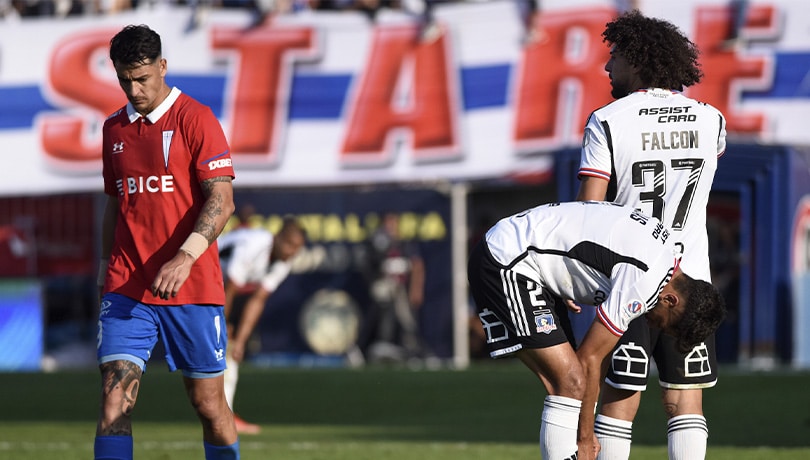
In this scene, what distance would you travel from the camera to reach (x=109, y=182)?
7.26 metres

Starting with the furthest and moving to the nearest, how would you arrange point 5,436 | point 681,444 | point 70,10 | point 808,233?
point 70,10 < point 808,233 < point 5,436 < point 681,444

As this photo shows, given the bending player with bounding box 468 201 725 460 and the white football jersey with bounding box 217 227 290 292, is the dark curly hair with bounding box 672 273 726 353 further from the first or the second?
the white football jersey with bounding box 217 227 290 292

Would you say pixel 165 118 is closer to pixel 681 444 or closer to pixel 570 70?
pixel 681 444

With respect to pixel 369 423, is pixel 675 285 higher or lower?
higher

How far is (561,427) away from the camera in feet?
21.2

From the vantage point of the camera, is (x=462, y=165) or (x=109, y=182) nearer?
(x=109, y=182)

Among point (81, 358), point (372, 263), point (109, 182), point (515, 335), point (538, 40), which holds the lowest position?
point (81, 358)

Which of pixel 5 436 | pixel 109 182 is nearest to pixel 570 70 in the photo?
pixel 5 436

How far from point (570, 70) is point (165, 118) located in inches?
674

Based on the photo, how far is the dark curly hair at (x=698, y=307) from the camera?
6398 mm

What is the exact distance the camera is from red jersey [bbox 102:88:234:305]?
703 centimetres

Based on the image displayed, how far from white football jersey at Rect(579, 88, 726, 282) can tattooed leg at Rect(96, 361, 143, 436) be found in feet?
7.93

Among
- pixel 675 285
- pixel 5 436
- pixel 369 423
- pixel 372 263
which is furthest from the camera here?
pixel 372 263

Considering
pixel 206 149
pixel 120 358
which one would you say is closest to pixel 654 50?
pixel 206 149
